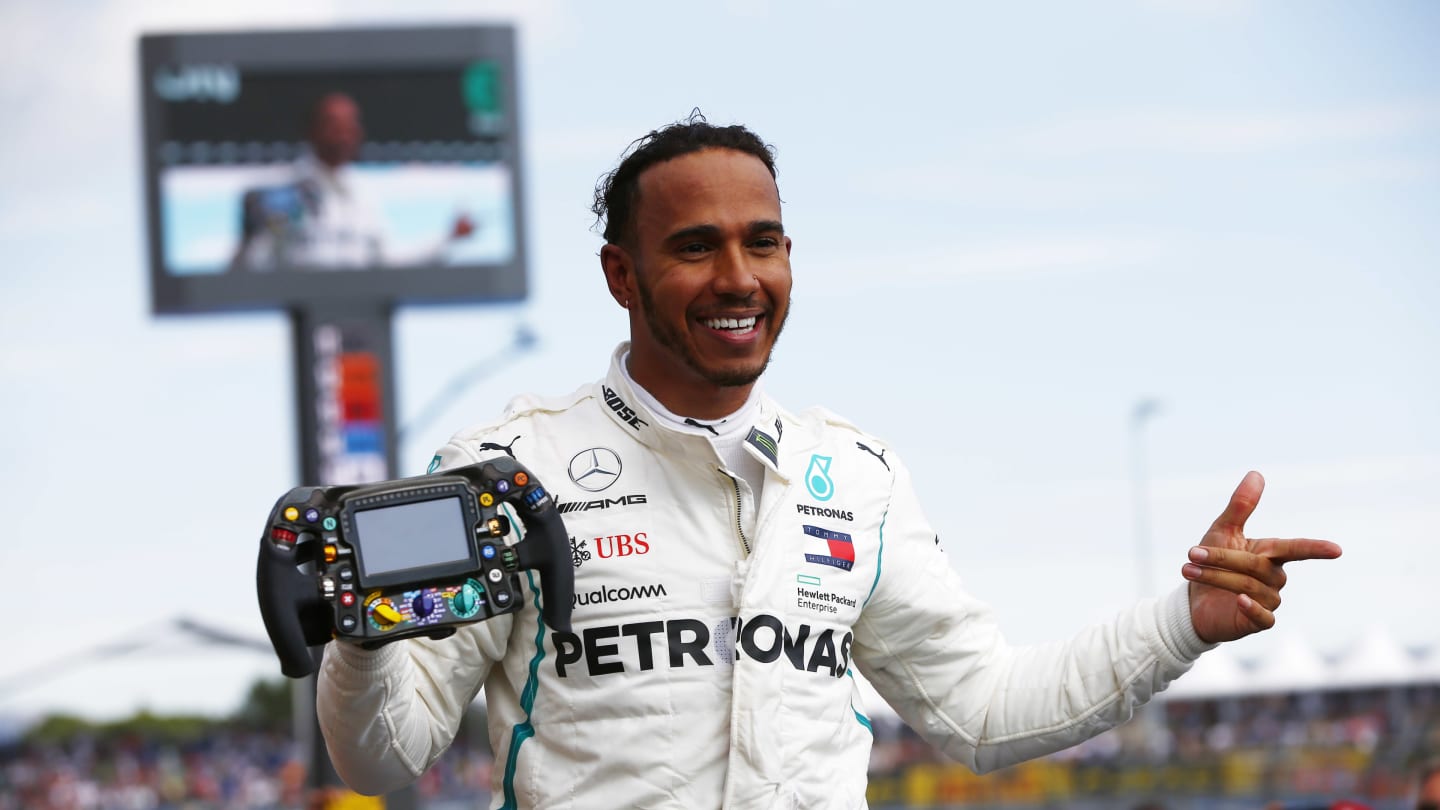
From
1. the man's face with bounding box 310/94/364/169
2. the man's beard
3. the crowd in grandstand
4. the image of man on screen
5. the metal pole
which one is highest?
the man's face with bounding box 310/94/364/169

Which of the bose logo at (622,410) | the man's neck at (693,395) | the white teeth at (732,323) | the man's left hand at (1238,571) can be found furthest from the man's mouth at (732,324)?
the man's left hand at (1238,571)

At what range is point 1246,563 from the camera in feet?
9.67

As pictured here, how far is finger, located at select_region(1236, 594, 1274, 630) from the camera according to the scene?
2926 millimetres

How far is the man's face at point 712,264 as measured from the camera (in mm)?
2926

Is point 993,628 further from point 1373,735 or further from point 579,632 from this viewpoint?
point 1373,735

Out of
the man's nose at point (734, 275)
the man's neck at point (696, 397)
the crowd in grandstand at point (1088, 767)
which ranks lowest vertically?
the crowd in grandstand at point (1088, 767)

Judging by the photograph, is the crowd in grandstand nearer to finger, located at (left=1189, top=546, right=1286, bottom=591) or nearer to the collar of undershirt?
finger, located at (left=1189, top=546, right=1286, bottom=591)

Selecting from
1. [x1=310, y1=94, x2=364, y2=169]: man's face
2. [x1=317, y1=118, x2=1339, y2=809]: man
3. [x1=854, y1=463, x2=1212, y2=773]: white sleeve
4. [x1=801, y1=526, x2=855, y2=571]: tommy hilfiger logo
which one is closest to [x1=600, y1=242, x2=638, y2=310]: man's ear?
[x1=317, y1=118, x2=1339, y2=809]: man

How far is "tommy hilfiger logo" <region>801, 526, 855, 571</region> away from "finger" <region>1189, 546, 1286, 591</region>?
22.2 inches

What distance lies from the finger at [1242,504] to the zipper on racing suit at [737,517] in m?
0.77

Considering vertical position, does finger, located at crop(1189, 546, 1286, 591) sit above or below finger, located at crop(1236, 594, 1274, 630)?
above

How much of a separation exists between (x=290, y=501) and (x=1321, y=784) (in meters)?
24.9

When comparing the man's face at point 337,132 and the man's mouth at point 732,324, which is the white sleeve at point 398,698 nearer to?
the man's mouth at point 732,324

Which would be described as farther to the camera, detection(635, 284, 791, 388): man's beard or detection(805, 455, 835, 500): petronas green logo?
detection(805, 455, 835, 500): petronas green logo
